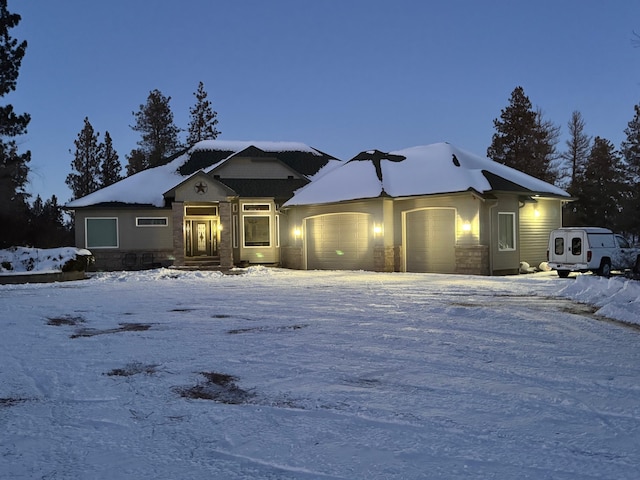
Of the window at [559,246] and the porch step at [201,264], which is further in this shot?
the porch step at [201,264]

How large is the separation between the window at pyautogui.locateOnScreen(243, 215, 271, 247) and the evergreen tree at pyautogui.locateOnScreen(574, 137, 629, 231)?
81.4 ft

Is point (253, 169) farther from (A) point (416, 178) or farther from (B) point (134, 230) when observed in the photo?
(A) point (416, 178)

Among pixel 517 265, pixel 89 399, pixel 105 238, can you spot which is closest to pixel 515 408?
pixel 89 399

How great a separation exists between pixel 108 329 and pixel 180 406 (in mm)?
4612

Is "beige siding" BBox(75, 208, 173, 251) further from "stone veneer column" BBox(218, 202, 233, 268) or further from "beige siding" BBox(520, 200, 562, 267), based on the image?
"beige siding" BBox(520, 200, 562, 267)

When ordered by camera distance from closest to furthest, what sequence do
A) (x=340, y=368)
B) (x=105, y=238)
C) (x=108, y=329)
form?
(x=340, y=368) → (x=108, y=329) → (x=105, y=238)

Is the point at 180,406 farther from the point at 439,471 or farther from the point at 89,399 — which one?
the point at 439,471

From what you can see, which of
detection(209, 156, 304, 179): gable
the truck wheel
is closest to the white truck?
the truck wheel

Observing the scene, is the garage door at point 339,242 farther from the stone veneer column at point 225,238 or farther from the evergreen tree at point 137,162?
the evergreen tree at point 137,162

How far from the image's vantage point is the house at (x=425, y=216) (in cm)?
1919

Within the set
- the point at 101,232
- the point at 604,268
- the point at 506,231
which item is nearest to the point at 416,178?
the point at 506,231

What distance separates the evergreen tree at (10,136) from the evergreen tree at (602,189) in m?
35.4

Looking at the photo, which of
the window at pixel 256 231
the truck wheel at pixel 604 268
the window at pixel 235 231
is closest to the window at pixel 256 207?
the window at pixel 256 231

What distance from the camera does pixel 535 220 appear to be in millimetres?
21078
